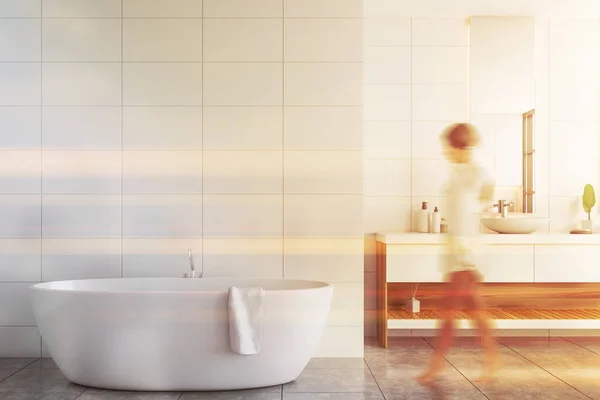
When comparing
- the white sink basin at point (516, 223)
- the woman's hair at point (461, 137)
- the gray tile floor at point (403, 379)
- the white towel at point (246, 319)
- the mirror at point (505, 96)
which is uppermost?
the mirror at point (505, 96)

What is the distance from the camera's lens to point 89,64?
4270 mm

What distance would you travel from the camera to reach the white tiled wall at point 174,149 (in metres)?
4.24

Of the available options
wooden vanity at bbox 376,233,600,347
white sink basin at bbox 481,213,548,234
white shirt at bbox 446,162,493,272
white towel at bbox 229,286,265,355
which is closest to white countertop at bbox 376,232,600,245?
wooden vanity at bbox 376,233,600,347

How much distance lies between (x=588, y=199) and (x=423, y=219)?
4.22ft

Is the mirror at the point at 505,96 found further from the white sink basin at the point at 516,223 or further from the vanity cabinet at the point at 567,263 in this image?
the vanity cabinet at the point at 567,263

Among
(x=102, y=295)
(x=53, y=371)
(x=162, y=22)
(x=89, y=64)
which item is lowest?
(x=53, y=371)

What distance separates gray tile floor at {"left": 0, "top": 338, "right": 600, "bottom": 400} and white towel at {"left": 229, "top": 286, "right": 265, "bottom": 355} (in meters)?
0.27

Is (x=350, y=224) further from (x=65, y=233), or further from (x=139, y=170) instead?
(x=65, y=233)

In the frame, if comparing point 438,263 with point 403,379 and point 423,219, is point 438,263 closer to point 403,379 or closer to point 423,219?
point 423,219

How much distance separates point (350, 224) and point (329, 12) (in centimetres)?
142

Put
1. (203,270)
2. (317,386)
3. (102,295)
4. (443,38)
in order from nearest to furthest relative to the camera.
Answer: (102,295), (317,386), (203,270), (443,38)

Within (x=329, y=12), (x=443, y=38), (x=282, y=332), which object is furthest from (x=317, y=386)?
(x=443, y=38)

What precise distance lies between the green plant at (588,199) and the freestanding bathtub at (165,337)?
263cm

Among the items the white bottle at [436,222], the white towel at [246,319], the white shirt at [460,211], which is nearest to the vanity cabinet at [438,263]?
the white bottle at [436,222]
